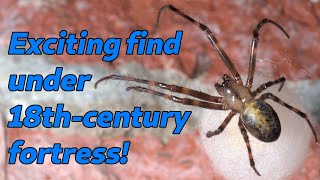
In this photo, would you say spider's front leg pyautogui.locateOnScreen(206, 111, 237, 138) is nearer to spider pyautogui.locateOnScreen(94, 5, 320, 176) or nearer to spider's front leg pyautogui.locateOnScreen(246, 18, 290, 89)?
spider pyautogui.locateOnScreen(94, 5, 320, 176)

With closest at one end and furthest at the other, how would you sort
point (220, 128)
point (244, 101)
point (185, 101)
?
point (220, 128)
point (185, 101)
point (244, 101)

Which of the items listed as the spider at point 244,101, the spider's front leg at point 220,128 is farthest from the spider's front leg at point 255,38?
the spider's front leg at point 220,128

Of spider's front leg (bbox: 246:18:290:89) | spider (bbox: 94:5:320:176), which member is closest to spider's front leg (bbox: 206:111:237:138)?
spider (bbox: 94:5:320:176)

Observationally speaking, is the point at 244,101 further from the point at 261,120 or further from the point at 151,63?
the point at 151,63

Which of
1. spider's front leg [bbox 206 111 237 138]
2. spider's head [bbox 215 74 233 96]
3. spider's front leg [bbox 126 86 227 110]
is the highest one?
spider's head [bbox 215 74 233 96]

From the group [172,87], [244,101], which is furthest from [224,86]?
[172,87]

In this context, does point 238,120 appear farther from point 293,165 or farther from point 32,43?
point 32,43
